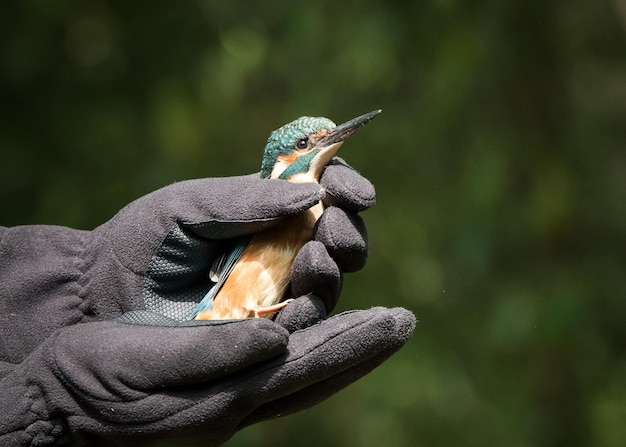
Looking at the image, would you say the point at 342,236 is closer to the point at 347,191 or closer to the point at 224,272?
the point at 347,191

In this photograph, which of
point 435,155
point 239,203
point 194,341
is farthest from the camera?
point 435,155

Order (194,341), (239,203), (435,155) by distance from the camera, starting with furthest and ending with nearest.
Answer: (435,155) → (239,203) → (194,341)

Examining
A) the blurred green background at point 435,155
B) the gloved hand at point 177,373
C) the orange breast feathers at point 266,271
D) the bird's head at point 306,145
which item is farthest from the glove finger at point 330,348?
the blurred green background at point 435,155

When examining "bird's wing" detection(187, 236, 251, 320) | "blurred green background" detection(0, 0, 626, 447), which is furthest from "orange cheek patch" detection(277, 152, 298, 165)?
"blurred green background" detection(0, 0, 626, 447)

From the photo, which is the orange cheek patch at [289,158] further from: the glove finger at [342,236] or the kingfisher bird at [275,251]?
the glove finger at [342,236]

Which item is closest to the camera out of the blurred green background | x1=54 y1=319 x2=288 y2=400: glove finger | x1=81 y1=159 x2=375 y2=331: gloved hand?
x1=54 y1=319 x2=288 y2=400: glove finger

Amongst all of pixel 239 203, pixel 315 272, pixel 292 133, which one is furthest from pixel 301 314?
pixel 292 133

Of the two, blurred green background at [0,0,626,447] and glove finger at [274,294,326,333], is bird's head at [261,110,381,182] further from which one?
blurred green background at [0,0,626,447]
